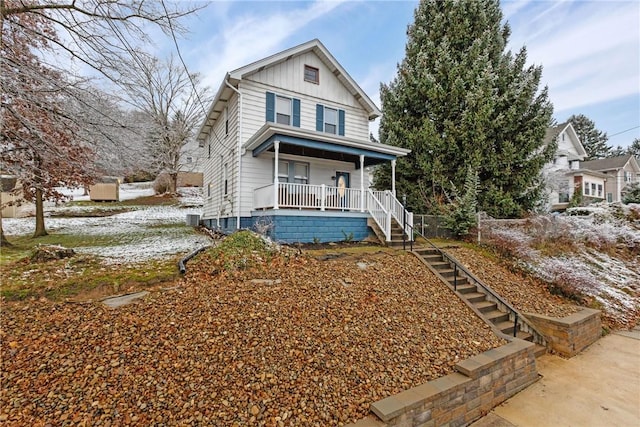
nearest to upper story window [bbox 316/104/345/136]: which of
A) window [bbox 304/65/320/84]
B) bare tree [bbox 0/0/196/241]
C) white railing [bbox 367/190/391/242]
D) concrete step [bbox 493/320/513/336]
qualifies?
window [bbox 304/65/320/84]

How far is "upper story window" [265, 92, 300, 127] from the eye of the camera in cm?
1105

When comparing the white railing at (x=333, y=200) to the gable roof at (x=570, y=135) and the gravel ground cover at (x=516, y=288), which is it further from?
the gable roof at (x=570, y=135)

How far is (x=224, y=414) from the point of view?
3.04m

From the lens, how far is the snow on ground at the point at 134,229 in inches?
309

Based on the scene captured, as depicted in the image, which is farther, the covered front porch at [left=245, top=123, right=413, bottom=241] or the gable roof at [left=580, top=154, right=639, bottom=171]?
the gable roof at [left=580, top=154, right=639, bottom=171]

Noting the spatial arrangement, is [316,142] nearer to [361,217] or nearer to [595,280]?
[361,217]

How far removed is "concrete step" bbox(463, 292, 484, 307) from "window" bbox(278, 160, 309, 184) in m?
7.00

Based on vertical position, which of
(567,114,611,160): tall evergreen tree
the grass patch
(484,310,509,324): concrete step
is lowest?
(484,310,509,324): concrete step

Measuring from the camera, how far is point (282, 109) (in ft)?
37.4

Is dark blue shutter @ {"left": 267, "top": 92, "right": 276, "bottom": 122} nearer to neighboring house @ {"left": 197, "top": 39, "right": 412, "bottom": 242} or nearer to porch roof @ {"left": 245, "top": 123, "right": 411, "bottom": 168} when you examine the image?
neighboring house @ {"left": 197, "top": 39, "right": 412, "bottom": 242}

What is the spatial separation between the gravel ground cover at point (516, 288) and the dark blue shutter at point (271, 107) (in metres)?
7.93

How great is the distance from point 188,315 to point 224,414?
173 cm

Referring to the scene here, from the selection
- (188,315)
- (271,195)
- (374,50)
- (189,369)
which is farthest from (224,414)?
(374,50)

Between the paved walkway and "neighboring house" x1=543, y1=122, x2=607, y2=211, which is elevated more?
"neighboring house" x1=543, y1=122, x2=607, y2=211
